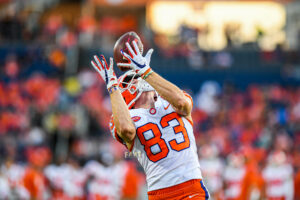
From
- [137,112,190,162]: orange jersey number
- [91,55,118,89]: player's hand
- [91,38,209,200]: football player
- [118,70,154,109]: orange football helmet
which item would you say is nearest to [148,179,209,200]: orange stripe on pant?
[91,38,209,200]: football player

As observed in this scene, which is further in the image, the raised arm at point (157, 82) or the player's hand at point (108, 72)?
the player's hand at point (108, 72)

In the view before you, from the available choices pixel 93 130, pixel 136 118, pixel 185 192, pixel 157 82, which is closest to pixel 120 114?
pixel 136 118

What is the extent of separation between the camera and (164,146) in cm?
428

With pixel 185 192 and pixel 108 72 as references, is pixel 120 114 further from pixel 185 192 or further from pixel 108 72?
pixel 185 192

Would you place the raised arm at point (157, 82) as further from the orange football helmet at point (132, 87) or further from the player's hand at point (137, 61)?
the orange football helmet at point (132, 87)

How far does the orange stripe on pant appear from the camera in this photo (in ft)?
14.0

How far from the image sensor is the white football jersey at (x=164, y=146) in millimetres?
4273

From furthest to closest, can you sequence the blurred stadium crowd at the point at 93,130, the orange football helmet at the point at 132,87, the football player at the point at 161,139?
the blurred stadium crowd at the point at 93,130 < the orange football helmet at the point at 132,87 < the football player at the point at 161,139

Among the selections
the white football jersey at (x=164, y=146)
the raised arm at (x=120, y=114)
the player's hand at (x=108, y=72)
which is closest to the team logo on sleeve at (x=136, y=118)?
the white football jersey at (x=164, y=146)

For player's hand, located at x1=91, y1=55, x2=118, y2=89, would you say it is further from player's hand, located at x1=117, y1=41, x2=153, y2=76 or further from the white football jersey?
the white football jersey

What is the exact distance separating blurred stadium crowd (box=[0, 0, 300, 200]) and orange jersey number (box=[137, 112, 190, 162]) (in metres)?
6.76

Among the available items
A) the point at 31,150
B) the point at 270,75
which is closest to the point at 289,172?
the point at 31,150

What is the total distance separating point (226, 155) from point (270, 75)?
5967mm

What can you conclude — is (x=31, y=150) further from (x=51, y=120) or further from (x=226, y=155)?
(x=226, y=155)
